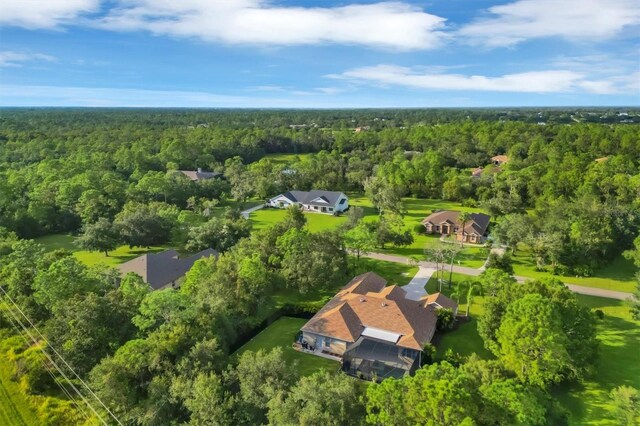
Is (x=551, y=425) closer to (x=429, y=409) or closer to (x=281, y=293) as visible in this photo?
(x=429, y=409)

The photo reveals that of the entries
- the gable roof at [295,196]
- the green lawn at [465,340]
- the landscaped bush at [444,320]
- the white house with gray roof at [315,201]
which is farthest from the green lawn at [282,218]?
the landscaped bush at [444,320]

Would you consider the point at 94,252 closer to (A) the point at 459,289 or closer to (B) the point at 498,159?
(A) the point at 459,289

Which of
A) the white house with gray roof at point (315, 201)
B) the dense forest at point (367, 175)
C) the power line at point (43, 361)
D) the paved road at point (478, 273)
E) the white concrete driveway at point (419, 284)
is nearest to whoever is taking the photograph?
the power line at point (43, 361)

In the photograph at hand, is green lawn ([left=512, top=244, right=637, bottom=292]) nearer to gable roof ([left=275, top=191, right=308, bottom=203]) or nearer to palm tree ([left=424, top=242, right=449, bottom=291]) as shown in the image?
palm tree ([left=424, top=242, right=449, bottom=291])

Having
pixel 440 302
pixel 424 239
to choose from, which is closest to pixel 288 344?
pixel 440 302

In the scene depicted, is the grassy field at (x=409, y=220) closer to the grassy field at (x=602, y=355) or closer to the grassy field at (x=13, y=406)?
the grassy field at (x=602, y=355)

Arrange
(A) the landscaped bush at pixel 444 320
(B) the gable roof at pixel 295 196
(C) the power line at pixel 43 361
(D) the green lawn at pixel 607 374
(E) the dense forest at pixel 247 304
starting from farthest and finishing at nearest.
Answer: (B) the gable roof at pixel 295 196 → (A) the landscaped bush at pixel 444 320 → (C) the power line at pixel 43 361 → (D) the green lawn at pixel 607 374 → (E) the dense forest at pixel 247 304

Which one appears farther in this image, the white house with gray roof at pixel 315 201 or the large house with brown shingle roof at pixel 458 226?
the white house with gray roof at pixel 315 201

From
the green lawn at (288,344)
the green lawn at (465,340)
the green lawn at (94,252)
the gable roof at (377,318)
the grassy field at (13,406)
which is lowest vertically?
the grassy field at (13,406)
